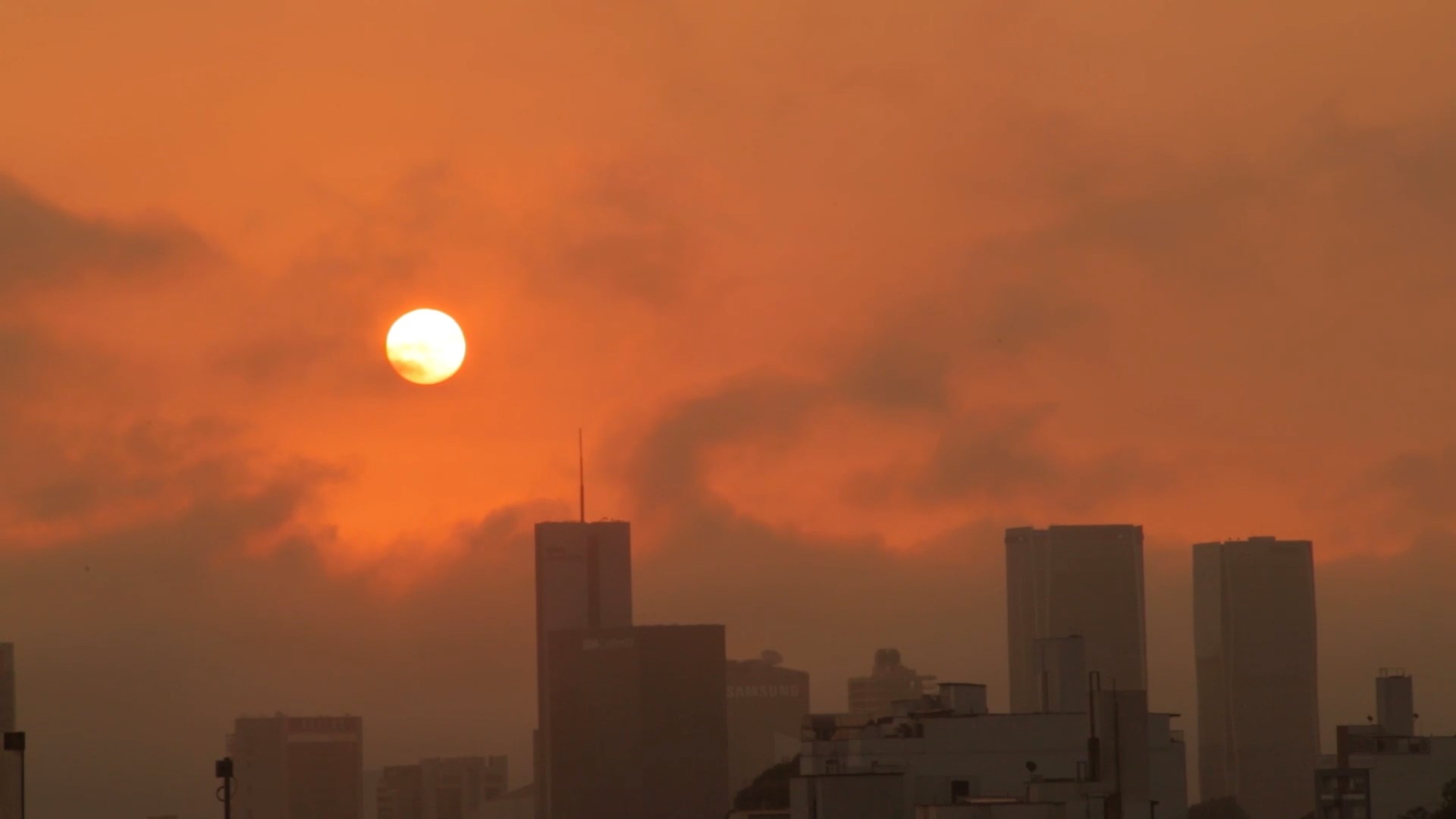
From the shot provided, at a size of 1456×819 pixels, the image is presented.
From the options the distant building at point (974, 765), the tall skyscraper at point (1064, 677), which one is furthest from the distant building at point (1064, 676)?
the distant building at point (974, 765)

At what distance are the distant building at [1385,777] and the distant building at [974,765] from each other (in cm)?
1142

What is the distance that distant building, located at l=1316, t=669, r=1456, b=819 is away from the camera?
16250 centimetres

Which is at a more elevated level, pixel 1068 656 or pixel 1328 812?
pixel 1068 656

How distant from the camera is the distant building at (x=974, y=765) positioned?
102438mm

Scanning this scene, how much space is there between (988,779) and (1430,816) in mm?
26401

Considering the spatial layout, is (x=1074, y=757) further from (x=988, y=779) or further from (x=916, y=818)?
(x=916, y=818)

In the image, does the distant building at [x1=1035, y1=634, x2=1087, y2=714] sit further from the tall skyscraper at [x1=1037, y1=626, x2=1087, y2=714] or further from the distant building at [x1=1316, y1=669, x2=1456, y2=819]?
the distant building at [x1=1316, y1=669, x2=1456, y2=819]

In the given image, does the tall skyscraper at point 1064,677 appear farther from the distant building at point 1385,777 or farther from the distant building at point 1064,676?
the distant building at point 1385,777

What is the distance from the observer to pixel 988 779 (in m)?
151

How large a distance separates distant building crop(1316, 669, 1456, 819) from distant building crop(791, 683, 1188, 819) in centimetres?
1142

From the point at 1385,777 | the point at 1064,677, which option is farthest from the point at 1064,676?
the point at 1385,777

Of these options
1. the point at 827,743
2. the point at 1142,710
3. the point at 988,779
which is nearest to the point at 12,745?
the point at 1142,710

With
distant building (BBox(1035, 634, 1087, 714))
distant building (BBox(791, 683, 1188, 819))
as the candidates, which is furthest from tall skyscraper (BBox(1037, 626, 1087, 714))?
distant building (BBox(791, 683, 1188, 819))

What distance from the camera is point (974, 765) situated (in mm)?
153125
